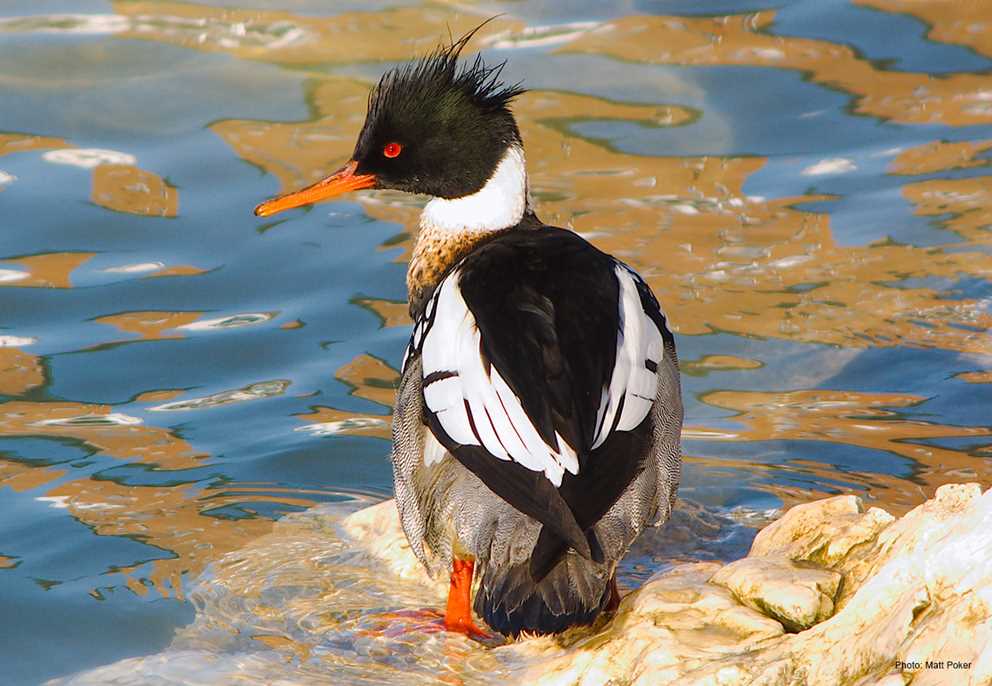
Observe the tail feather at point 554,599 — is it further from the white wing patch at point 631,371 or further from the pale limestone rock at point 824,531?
the pale limestone rock at point 824,531

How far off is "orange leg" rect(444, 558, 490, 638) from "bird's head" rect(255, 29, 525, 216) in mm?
1563

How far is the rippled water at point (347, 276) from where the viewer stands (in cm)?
502

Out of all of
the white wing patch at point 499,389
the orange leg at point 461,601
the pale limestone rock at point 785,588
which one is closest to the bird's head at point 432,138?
the white wing patch at point 499,389

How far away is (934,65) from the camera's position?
9.64m

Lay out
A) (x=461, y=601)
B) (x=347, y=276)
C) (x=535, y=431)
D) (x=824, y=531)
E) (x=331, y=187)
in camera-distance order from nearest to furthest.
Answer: (x=535, y=431) → (x=824, y=531) → (x=461, y=601) → (x=331, y=187) → (x=347, y=276)

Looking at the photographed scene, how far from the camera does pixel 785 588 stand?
365 centimetres

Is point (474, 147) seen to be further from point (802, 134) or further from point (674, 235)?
point (802, 134)

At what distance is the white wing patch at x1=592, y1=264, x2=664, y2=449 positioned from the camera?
13.0ft

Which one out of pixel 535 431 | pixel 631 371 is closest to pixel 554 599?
pixel 535 431

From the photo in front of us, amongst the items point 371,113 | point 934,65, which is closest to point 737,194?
point 934,65

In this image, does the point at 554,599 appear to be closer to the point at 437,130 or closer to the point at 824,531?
the point at 824,531

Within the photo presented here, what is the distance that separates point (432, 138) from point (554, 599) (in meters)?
2.05

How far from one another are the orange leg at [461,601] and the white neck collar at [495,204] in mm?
1457

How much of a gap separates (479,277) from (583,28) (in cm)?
631
